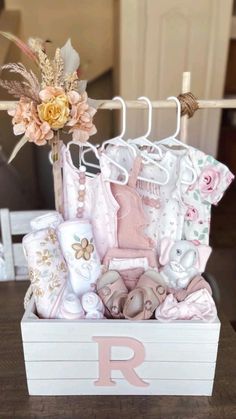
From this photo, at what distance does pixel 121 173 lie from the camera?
2.85 ft

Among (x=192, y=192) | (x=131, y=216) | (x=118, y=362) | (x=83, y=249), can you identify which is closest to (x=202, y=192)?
(x=192, y=192)

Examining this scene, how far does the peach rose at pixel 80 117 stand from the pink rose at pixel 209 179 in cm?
24

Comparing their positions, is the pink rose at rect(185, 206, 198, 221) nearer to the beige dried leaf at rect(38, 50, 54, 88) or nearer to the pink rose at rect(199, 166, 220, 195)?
the pink rose at rect(199, 166, 220, 195)

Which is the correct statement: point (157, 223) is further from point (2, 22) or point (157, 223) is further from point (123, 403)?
point (2, 22)

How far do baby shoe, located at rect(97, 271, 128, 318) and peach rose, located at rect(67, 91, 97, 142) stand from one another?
0.27 meters

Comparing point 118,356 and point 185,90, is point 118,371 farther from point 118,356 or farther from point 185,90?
point 185,90

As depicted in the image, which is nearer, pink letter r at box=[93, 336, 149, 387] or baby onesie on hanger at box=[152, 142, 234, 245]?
pink letter r at box=[93, 336, 149, 387]

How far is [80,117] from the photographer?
750 millimetres

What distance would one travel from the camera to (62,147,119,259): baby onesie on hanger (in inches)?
33.4

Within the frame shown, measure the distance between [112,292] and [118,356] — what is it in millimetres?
115

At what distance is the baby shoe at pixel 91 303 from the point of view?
0.75 meters

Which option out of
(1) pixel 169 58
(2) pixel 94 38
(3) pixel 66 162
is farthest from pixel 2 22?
(3) pixel 66 162

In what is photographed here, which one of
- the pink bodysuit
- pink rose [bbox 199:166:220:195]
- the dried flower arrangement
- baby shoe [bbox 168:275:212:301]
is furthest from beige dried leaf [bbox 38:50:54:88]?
baby shoe [bbox 168:275:212:301]

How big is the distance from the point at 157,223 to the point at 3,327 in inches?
17.0
